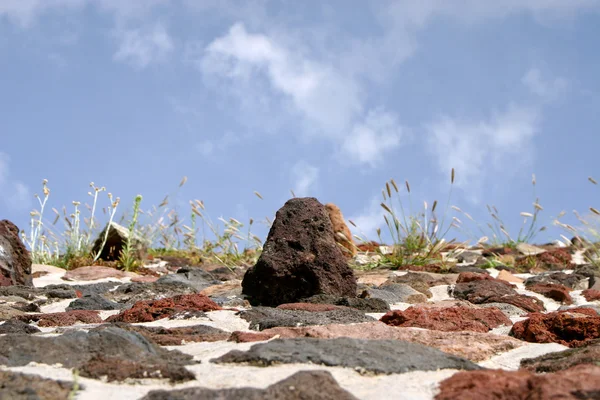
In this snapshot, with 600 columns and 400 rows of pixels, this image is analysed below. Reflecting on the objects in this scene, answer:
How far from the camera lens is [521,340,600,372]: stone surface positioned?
3.34m

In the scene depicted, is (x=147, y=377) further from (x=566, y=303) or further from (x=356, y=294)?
(x=566, y=303)

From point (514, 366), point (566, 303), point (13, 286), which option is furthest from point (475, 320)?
point (13, 286)

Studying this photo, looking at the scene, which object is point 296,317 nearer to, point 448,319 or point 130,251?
point 448,319

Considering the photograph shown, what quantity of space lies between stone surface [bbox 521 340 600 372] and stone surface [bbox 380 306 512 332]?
0.83 meters

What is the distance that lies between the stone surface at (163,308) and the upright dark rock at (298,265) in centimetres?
79

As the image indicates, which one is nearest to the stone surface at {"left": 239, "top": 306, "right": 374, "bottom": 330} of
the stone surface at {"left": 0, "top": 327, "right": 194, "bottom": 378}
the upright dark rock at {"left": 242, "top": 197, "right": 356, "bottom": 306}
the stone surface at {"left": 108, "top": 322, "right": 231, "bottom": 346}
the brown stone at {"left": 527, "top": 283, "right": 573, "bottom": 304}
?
the stone surface at {"left": 108, "top": 322, "right": 231, "bottom": 346}

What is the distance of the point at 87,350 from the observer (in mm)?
3373

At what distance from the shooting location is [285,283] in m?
6.14

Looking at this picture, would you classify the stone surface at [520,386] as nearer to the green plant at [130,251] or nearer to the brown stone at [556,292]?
the brown stone at [556,292]

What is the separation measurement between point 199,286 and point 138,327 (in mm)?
3211

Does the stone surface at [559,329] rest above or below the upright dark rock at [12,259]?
below

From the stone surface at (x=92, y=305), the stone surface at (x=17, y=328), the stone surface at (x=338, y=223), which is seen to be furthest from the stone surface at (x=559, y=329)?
the stone surface at (x=338, y=223)

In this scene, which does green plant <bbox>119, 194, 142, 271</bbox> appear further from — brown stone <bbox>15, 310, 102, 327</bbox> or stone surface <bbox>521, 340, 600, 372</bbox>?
stone surface <bbox>521, 340, 600, 372</bbox>

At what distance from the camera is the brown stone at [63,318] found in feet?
15.8
